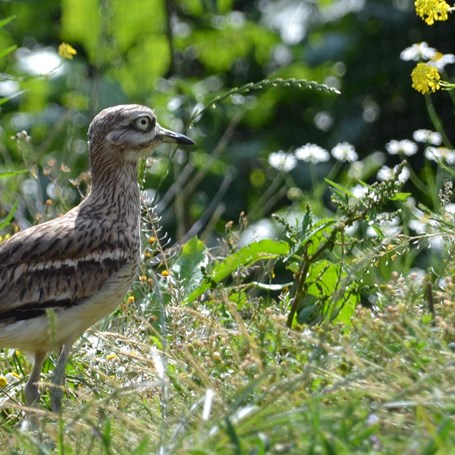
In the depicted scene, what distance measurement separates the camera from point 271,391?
3.75m

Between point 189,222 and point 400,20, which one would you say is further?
point 400,20

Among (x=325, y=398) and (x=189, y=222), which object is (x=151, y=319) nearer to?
(x=325, y=398)

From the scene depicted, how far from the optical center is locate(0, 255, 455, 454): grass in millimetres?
3473

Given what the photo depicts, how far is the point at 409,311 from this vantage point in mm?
4438

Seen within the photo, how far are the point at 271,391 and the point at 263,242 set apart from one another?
2089mm

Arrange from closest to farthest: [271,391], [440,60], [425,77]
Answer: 1. [271,391]
2. [425,77]
3. [440,60]

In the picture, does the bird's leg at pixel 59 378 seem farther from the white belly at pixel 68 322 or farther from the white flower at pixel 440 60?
the white flower at pixel 440 60

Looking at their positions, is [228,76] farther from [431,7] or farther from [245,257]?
[431,7]

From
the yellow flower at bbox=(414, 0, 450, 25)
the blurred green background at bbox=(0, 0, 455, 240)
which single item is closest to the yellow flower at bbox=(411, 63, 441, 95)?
the yellow flower at bbox=(414, 0, 450, 25)

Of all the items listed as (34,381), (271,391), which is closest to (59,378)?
(34,381)

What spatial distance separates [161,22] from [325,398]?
29.5ft

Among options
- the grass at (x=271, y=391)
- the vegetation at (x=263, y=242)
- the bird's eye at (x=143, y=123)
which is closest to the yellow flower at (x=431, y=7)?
the vegetation at (x=263, y=242)

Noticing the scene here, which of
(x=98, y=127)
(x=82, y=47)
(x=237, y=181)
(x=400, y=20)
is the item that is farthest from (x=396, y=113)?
(x=98, y=127)

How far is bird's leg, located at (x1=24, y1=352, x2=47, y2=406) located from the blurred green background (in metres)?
5.14
